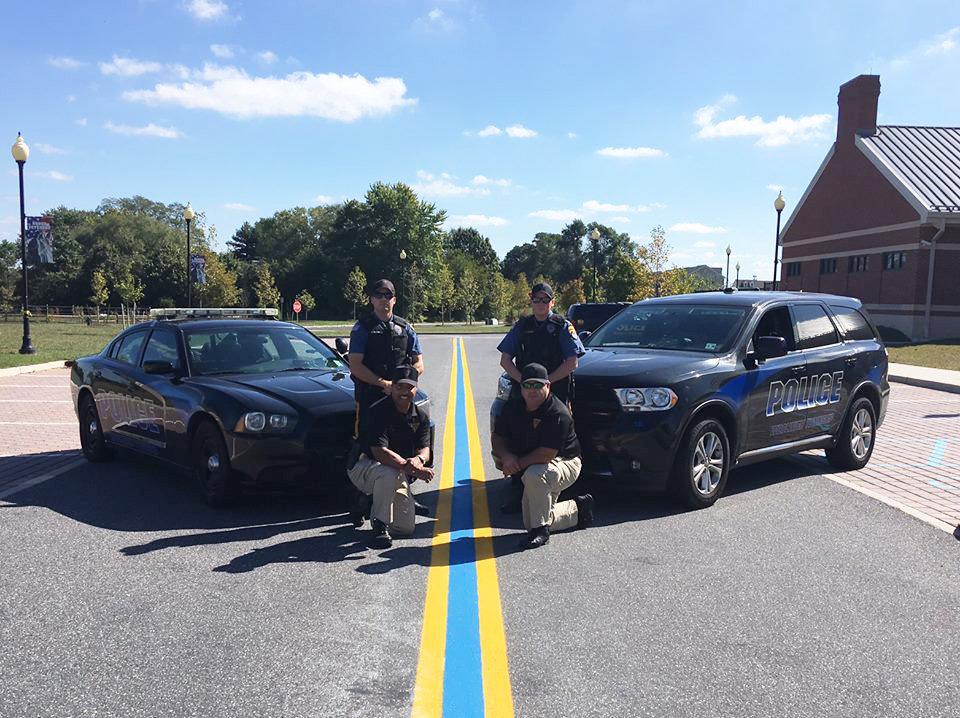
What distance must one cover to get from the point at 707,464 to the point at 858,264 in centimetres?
3342

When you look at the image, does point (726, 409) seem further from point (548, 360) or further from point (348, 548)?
point (348, 548)

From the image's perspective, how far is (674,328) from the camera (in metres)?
7.22

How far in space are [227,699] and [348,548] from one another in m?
1.98

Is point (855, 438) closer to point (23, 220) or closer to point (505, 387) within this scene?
point (505, 387)

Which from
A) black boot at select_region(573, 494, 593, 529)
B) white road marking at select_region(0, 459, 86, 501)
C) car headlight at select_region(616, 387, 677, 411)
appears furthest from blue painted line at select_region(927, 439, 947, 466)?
white road marking at select_region(0, 459, 86, 501)

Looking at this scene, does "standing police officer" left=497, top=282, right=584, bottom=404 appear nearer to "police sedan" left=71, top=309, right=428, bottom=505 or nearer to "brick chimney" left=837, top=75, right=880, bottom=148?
"police sedan" left=71, top=309, right=428, bottom=505

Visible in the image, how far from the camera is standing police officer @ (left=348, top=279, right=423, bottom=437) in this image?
18.1ft

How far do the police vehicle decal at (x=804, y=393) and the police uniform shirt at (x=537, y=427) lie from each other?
239 centimetres

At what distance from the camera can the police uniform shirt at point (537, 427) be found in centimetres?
524

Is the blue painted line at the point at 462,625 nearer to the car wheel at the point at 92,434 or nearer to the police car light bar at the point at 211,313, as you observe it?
the police car light bar at the point at 211,313

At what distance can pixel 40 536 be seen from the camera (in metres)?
5.30

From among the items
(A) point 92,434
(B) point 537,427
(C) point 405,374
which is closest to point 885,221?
(B) point 537,427

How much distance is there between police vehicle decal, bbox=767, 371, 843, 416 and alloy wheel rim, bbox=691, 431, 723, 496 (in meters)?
0.82

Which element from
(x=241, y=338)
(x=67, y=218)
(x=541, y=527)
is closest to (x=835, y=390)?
(x=541, y=527)
